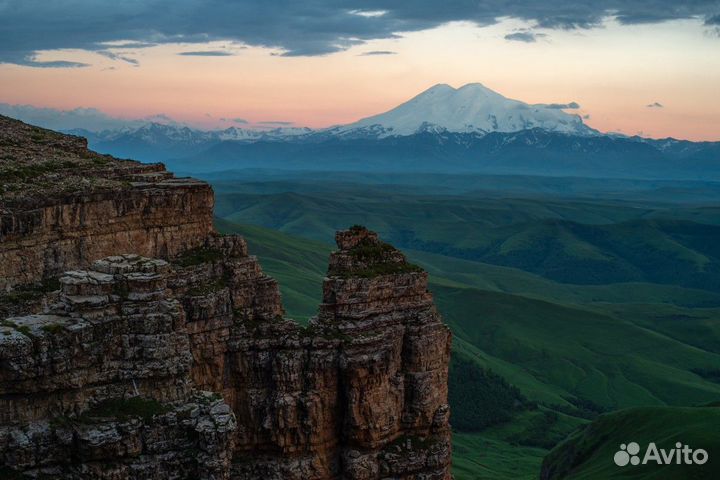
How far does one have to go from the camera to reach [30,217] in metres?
45.9

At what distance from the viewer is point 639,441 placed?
121m

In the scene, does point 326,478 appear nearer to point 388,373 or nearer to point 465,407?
point 388,373

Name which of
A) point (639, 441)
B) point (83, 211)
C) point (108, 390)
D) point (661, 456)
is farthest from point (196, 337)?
point (639, 441)

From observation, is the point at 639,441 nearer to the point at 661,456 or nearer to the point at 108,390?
the point at 661,456

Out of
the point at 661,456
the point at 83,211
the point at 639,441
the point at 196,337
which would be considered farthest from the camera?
the point at 639,441

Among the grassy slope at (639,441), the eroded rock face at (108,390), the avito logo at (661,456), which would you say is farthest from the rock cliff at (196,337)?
the avito logo at (661,456)

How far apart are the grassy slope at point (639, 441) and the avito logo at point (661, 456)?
796mm

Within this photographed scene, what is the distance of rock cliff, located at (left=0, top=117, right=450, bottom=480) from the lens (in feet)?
124

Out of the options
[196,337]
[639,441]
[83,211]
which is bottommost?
[639,441]

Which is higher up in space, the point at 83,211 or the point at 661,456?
the point at 83,211

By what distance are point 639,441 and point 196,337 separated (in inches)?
3522

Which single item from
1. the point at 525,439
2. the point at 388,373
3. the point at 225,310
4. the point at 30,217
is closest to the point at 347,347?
the point at 388,373

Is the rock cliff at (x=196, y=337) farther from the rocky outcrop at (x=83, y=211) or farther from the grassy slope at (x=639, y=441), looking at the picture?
the grassy slope at (x=639, y=441)

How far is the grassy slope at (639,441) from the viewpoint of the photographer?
10194cm
